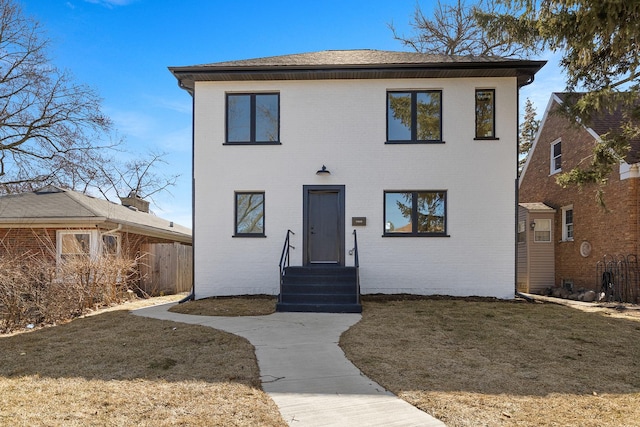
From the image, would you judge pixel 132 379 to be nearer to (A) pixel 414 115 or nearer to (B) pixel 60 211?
(A) pixel 414 115

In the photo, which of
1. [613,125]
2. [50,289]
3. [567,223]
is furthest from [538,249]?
[50,289]

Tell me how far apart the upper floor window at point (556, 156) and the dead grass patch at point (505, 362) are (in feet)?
30.0

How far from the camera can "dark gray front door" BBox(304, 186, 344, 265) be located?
11.6 meters

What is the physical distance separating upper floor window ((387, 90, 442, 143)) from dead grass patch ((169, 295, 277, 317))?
5.16 metres

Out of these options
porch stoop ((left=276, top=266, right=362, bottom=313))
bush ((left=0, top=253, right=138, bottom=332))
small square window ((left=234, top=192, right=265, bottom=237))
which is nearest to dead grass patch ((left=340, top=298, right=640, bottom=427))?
porch stoop ((left=276, top=266, right=362, bottom=313))

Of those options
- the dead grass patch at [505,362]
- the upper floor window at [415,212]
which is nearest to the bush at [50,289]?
the dead grass patch at [505,362]

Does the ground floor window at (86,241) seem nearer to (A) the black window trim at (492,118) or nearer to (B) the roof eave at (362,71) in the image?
(B) the roof eave at (362,71)

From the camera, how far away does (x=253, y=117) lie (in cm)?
1196

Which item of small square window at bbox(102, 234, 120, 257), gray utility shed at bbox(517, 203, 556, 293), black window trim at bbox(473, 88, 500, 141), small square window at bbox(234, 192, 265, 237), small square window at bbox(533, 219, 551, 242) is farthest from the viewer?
small square window at bbox(533, 219, 551, 242)

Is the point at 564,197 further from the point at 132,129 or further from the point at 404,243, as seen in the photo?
the point at 132,129

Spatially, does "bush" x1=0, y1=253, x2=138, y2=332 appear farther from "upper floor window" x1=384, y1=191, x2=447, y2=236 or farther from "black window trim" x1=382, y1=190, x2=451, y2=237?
"upper floor window" x1=384, y1=191, x2=447, y2=236

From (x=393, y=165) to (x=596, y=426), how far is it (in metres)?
8.53

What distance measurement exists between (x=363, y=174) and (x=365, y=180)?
6.3 inches

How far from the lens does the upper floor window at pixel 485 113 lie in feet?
38.3
